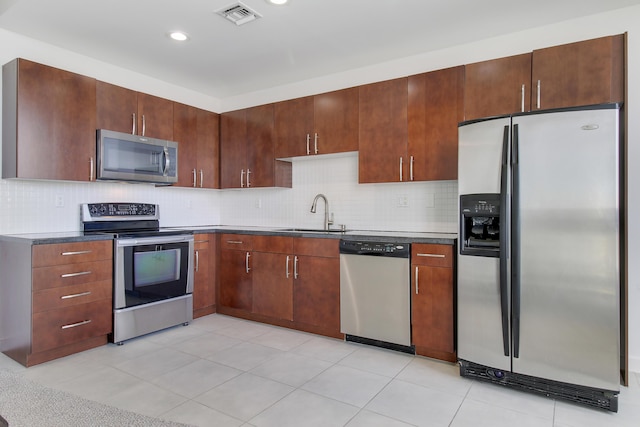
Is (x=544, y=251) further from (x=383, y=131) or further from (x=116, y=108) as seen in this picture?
(x=116, y=108)

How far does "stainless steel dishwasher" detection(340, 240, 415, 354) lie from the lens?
2967mm

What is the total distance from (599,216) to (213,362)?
2671mm

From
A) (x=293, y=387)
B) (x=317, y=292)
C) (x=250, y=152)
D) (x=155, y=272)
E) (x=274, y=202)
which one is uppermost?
(x=250, y=152)

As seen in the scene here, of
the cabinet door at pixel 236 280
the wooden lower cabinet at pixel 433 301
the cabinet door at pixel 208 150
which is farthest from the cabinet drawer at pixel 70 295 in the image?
the wooden lower cabinet at pixel 433 301

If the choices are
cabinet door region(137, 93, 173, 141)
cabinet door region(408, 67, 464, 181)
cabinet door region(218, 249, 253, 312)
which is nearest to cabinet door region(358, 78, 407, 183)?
cabinet door region(408, 67, 464, 181)

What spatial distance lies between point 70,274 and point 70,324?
0.38 metres

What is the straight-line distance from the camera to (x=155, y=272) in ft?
11.4

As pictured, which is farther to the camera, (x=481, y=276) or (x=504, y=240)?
(x=481, y=276)

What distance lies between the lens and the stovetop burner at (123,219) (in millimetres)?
3428

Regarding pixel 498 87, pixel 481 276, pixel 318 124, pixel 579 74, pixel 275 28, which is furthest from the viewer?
pixel 318 124

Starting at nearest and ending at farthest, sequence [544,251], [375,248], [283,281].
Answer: [544,251] → [375,248] → [283,281]

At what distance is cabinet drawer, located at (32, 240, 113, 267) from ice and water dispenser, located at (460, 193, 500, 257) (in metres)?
2.76

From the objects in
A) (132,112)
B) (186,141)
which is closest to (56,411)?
(132,112)

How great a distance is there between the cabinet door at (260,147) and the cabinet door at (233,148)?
8cm
